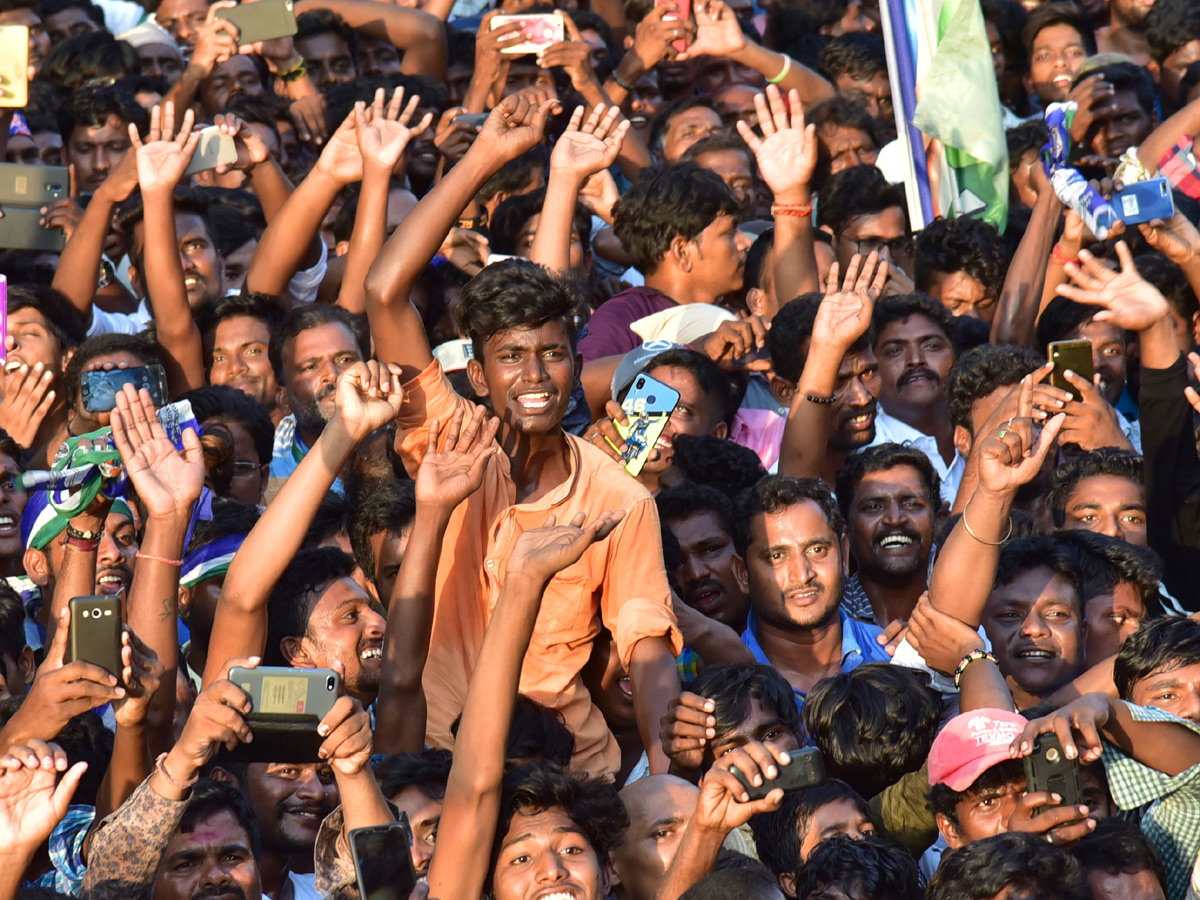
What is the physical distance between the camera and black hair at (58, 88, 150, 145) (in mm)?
8547

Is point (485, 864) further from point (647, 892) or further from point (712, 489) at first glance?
point (712, 489)

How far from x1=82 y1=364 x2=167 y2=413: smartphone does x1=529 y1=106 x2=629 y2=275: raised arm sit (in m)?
1.20

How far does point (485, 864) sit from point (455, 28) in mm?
6418

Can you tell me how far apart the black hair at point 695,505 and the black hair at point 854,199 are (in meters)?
2.23

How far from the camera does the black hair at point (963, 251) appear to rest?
7898 mm

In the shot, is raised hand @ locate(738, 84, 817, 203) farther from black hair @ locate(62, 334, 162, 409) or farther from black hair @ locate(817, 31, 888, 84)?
black hair @ locate(817, 31, 888, 84)

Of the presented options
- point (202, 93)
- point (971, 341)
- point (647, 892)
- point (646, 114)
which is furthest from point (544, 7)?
point (647, 892)

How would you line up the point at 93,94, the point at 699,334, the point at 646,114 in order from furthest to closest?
the point at 646,114
the point at 93,94
the point at 699,334

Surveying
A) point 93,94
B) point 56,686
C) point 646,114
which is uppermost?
point 56,686

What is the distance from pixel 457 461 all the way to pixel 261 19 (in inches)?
143

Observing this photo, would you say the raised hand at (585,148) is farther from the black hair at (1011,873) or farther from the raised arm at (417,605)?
the black hair at (1011,873)

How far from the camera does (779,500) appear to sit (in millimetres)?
6047

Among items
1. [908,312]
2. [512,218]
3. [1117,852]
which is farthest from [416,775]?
[512,218]

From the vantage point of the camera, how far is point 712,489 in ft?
20.5
